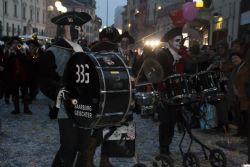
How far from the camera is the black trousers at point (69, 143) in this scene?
5008 mm

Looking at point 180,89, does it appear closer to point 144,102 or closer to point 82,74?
point 144,102

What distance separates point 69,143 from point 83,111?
1.76 ft

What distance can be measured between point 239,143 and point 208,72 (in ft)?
9.57

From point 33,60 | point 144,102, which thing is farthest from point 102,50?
point 33,60

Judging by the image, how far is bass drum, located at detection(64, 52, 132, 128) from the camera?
4.55m

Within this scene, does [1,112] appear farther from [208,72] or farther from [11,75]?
[208,72]

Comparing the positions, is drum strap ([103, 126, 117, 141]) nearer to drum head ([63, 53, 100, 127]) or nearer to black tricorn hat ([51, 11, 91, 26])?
drum head ([63, 53, 100, 127])

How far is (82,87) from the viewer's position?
15.5 feet

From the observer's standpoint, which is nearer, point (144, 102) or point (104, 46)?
point (144, 102)

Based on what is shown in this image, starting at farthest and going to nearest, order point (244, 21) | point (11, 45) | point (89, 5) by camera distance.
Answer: point (89, 5) < point (244, 21) < point (11, 45)

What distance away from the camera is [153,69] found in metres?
6.02

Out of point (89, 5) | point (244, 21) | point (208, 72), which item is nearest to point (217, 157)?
point (208, 72)

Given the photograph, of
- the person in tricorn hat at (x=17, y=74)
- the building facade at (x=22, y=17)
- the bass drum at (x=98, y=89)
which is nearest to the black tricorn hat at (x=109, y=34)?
the bass drum at (x=98, y=89)

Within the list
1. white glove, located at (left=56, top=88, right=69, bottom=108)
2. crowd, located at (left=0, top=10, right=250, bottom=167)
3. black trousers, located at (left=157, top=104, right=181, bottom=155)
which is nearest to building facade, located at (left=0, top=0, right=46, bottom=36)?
crowd, located at (left=0, top=10, right=250, bottom=167)
